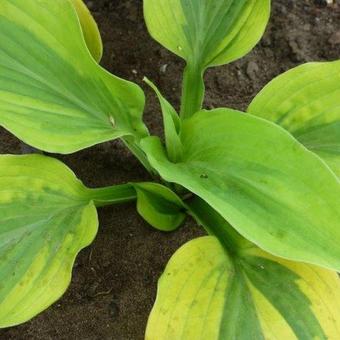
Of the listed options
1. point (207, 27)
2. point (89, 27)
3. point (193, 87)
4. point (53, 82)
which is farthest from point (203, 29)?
point (53, 82)

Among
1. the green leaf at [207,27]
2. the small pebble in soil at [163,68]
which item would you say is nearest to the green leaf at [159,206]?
the green leaf at [207,27]

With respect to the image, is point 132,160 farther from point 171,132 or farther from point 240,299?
point 240,299

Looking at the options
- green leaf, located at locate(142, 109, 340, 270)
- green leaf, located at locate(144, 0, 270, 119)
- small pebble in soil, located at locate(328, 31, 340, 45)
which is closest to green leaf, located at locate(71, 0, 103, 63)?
green leaf, located at locate(144, 0, 270, 119)

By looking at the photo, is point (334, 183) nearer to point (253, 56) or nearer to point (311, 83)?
point (311, 83)

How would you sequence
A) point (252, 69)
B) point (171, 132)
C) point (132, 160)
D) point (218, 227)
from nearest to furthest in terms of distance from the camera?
point (171, 132)
point (218, 227)
point (132, 160)
point (252, 69)

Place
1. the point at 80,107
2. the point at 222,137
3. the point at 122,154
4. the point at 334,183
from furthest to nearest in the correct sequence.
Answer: the point at 122,154, the point at 80,107, the point at 222,137, the point at 334,183

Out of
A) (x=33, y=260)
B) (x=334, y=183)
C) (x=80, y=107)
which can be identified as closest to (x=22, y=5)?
(x=80, y=107)
